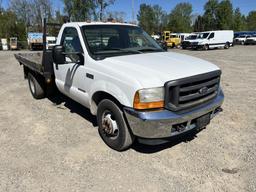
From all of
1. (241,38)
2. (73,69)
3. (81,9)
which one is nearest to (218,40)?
(241,38)

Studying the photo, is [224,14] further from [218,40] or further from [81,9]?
[81,9]

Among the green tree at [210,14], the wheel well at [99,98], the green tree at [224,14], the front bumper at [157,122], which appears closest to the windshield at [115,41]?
the wheel well at [99,98]

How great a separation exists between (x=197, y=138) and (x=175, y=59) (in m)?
1.42

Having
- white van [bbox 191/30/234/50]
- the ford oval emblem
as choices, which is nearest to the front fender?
the ford oval emblem

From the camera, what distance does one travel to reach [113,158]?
383 cm

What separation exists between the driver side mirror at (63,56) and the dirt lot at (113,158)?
1.31 metres

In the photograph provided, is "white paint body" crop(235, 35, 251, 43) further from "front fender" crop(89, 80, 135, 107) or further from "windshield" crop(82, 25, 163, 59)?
"front fender" crop(89, 80, 135, 107)

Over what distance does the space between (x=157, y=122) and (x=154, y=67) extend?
0.82 metres

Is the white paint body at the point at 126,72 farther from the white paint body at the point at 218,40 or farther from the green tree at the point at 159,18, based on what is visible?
the green tree at the point at 159,18

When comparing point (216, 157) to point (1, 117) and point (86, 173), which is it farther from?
point (1, 117)

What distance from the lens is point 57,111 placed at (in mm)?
5914

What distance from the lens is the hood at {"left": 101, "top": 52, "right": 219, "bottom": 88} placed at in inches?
133

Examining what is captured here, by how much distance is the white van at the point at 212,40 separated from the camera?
30616mm

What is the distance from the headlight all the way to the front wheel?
43 centimetres
